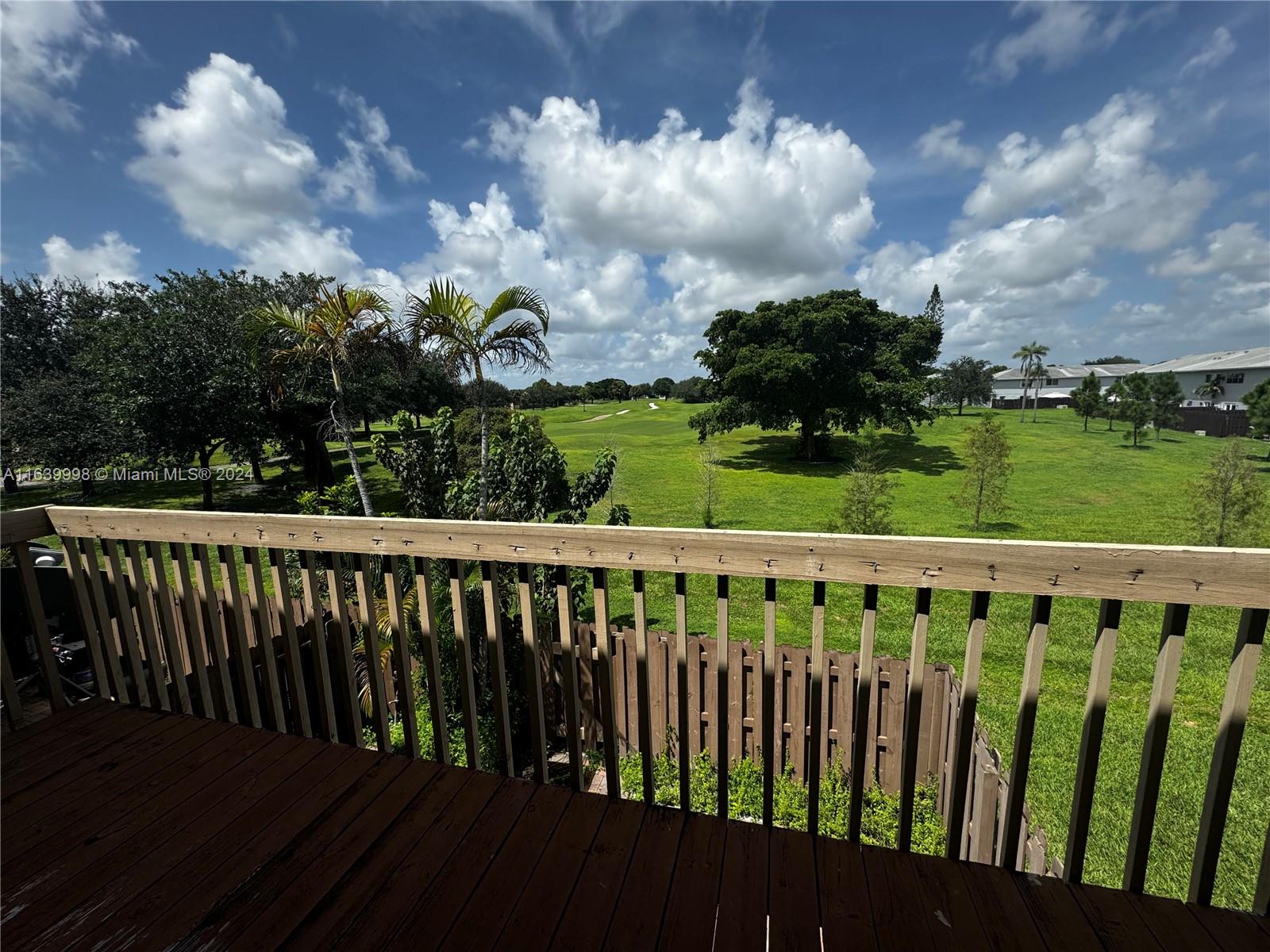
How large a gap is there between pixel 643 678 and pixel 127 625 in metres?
2.12

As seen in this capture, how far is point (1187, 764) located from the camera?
14.4 feet

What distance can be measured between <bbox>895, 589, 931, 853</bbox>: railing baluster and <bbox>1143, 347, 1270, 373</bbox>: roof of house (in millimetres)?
64822

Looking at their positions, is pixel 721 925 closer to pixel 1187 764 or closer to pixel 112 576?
pixel 112 576

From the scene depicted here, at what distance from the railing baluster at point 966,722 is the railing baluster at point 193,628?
257cm

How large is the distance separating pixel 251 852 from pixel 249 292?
16722 millimetres

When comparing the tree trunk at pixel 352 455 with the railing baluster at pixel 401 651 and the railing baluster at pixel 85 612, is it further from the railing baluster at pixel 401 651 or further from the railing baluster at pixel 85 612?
the railing baluster at pixel 401 651

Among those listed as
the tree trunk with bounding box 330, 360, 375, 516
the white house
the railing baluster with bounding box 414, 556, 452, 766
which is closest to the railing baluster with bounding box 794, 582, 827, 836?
the railing baluster with bounding box 414, 556, 452, 766

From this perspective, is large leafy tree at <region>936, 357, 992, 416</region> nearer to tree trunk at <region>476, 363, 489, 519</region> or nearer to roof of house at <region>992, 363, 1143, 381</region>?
roof of house at <region>992, 363, 1143, 381</region>

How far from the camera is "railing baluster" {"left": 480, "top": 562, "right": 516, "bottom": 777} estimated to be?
1668 millimetres

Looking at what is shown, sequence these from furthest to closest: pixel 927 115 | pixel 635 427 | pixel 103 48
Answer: pixel 635 427 → pixel 927 115 → pixel 103 48

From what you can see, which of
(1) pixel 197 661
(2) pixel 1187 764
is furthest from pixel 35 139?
(2) pixel 1187 764

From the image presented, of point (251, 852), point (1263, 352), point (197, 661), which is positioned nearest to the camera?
point (251, 852)

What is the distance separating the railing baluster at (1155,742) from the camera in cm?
114

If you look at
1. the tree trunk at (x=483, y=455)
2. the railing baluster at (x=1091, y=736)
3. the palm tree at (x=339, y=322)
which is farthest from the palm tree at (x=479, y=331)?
the railing baluster at (x=1091, y=736)
